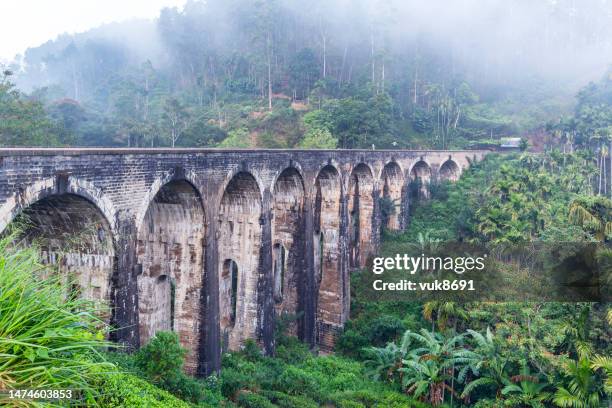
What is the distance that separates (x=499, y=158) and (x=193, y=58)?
46.7m

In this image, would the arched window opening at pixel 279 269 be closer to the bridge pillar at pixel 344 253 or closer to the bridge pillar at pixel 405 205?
the bridge pillar at pixel 344 253

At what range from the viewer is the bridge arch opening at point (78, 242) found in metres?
10.2

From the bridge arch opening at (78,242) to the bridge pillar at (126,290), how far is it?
6.2 inches

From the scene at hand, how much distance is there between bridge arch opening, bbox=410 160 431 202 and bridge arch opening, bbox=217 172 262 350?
21.3 meters

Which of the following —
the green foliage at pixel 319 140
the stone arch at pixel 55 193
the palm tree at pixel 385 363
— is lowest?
the palm tree at pixel 385 363

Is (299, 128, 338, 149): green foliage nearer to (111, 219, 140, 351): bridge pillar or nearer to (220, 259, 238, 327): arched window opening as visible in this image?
(220, 259, 238, 327): arched window opening

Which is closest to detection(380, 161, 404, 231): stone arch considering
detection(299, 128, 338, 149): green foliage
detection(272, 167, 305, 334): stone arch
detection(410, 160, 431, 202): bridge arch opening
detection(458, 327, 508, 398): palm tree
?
detection(410, 160, 431, 202): bridge arch opening

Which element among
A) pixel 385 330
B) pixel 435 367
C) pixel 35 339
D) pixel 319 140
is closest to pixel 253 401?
pixel 435 367

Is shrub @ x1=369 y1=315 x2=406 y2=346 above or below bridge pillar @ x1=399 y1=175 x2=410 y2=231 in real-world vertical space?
below

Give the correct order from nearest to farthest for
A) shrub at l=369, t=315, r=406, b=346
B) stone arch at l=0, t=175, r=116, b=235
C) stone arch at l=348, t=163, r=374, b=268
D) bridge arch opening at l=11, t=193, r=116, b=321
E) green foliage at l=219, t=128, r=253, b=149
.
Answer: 1. stone arch at l=0, t=175, r=116, b=235
2. bridge arch opening at l=11, t=193, r=116, b=321
3. shrub at l=369, t=315, r=406, b=346
4. stone arch at l=348, t=163, r=374, b=268
5. green foliage at l=219, t=128, r=253, b=149

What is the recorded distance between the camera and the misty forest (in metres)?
9.77

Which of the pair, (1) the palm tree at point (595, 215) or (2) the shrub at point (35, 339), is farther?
(1) the palm tree at point (595, 215)

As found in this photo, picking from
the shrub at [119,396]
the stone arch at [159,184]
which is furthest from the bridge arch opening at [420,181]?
the shrub at [119,396]

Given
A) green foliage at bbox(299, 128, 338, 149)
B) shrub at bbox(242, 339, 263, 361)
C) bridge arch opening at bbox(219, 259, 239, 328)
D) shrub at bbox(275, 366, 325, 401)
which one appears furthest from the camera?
green foliage at bbox(299, 128, 338, 149)
